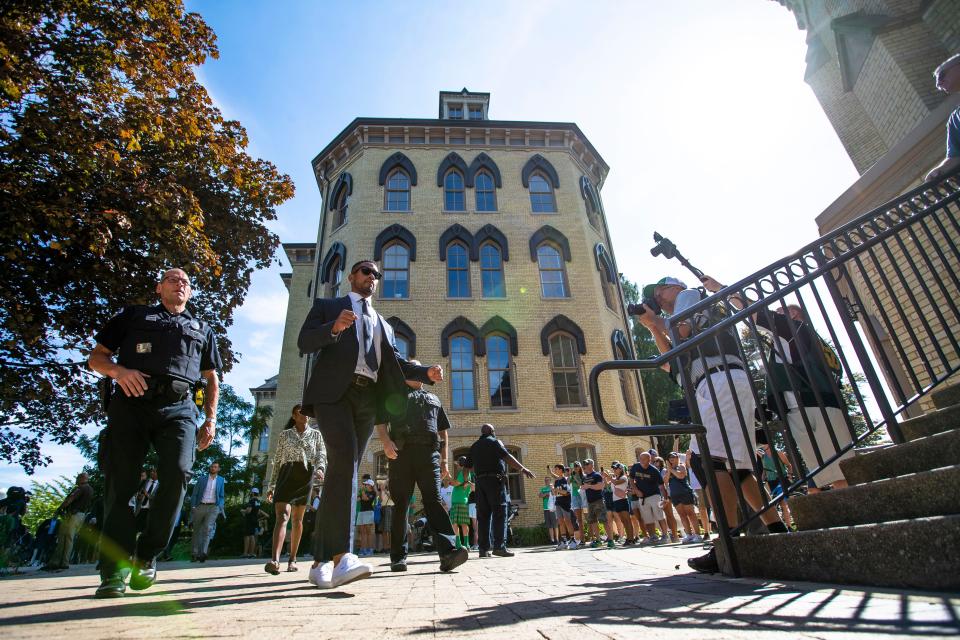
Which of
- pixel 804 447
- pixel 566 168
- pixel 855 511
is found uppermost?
pixel 566 168

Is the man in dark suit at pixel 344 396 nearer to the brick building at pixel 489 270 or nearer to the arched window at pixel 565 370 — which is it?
the brick building at pixel 489 270

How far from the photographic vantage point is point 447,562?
13.2 ft

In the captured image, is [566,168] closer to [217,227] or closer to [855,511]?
[217,227]

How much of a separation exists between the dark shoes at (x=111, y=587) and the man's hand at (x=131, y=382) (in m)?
1.09

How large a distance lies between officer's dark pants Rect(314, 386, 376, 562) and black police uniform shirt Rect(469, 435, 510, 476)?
4513 millimetres

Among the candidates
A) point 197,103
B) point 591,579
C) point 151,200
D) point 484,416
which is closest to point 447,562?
point 591,579

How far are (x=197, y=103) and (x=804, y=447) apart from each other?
32.5 feet

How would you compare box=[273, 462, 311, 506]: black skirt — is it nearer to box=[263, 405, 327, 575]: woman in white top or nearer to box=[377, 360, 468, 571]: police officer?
box=[263, 405, 327, 575]: woman in white top

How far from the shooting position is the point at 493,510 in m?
7.32

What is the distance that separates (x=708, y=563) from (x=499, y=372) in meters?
14.8

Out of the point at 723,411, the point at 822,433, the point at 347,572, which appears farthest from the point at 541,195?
the point at 347,572

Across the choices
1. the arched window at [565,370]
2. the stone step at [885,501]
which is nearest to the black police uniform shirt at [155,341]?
the stone step at [885,501]

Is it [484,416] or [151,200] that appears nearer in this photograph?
[151,200]

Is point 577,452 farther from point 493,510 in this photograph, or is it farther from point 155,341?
point 155,341
